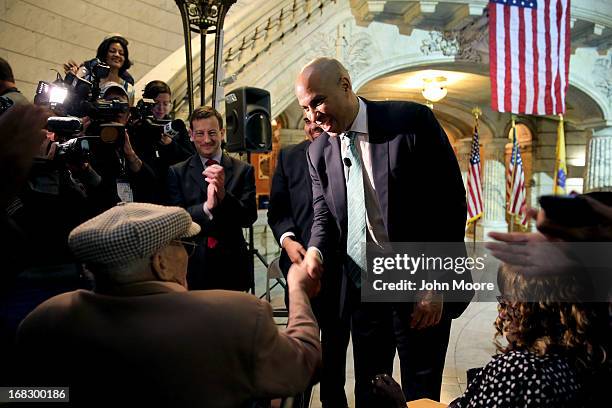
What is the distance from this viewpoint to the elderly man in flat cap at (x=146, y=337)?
1.00m

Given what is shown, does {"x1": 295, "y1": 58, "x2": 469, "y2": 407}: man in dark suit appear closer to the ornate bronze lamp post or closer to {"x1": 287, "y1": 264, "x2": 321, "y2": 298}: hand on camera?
{"x1": 287, "y1": 264, "x2": 321, "y2": 298}: hand on camera

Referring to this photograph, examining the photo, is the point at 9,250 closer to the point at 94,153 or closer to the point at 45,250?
the point at 45,250

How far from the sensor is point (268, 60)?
21.0 ft

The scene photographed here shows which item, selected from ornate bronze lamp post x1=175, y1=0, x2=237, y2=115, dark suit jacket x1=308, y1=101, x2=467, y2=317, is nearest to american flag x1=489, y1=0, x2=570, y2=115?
ornate bronze lamp post x1=175, y1=0, x2=237, y2=115

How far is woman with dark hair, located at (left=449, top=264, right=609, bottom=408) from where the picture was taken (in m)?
1.02

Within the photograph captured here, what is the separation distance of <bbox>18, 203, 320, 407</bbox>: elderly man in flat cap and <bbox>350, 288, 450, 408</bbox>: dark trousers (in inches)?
32.7

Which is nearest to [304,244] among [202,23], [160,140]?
[160,140]

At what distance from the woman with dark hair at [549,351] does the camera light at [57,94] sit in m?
2.07

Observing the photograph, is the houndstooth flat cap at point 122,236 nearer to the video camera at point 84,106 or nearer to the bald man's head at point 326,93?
the bald man's head at point 326,93

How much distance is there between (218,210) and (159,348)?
142 centimetres

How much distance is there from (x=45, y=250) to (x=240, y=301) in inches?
51.4

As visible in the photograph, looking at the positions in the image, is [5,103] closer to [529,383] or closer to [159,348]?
[159,348]

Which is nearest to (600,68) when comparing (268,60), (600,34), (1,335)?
(600,34)

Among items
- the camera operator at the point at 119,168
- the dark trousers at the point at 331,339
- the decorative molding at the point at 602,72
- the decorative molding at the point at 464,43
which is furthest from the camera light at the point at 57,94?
the decorative molding at the point at 602,72
